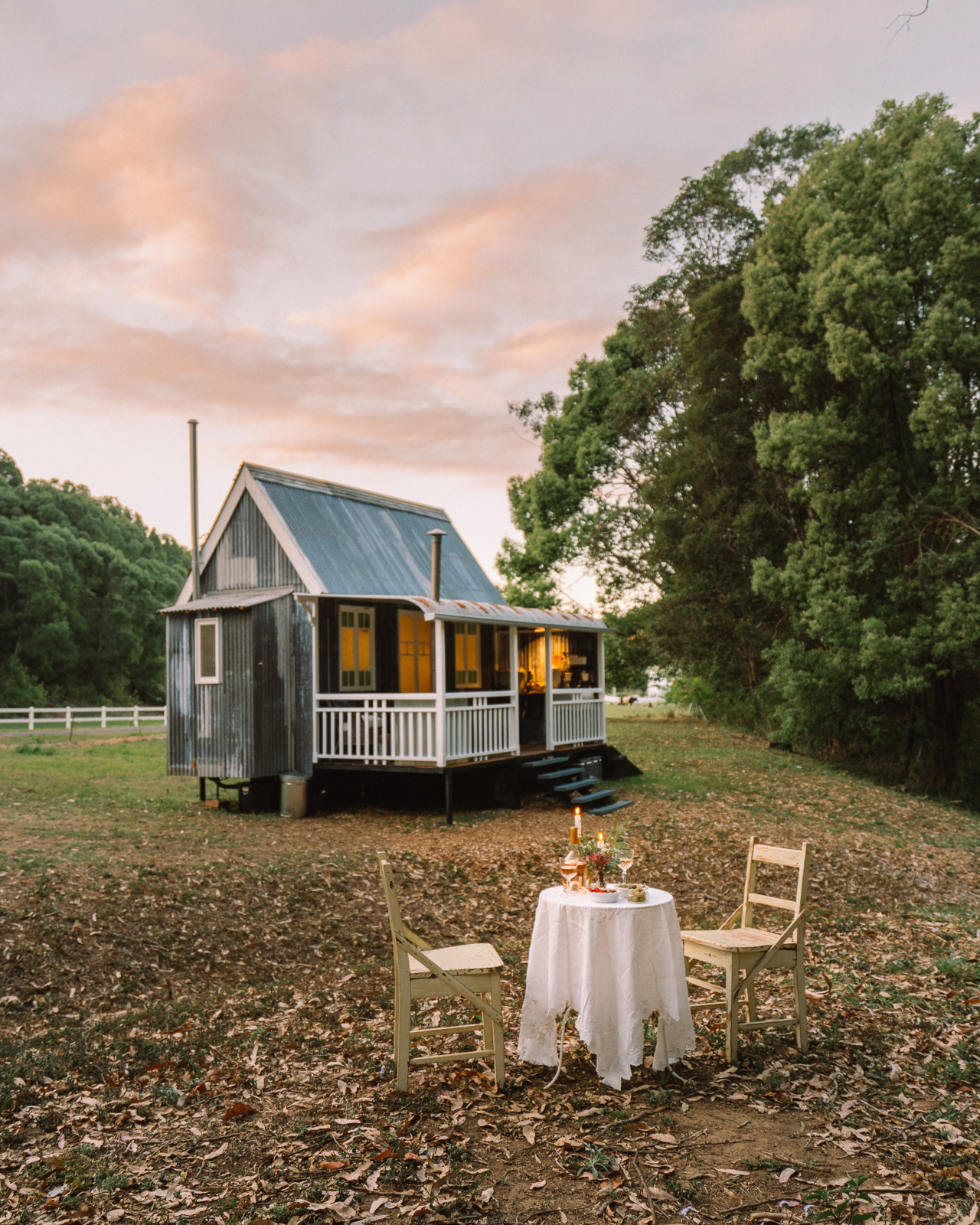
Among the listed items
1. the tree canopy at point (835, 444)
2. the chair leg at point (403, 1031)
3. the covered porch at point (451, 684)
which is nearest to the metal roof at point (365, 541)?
the covered porch at point (451, 684)

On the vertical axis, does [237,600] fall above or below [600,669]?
above

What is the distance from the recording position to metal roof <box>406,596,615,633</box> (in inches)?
545

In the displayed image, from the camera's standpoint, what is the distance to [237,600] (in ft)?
50.7

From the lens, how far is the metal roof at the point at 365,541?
16.3 m

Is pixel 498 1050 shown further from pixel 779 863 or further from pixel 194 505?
pixel 194 505

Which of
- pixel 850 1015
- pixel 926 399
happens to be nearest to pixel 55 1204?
pixel 850 1015

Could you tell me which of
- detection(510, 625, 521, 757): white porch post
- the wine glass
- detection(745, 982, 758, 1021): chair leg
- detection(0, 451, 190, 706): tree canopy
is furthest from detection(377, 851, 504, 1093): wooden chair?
detection(0, 451, 190, 706): tree canopy

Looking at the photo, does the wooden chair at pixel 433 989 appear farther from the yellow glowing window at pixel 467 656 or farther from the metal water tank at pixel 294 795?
the yellow glowing window at pixel 467 656

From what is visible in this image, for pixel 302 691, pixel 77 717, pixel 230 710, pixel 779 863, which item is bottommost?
pixel 77 717

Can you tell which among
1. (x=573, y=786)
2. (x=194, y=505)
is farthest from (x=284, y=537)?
(x=573, y=786)

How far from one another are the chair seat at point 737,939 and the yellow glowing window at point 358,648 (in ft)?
35.2

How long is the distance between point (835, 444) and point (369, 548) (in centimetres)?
1091

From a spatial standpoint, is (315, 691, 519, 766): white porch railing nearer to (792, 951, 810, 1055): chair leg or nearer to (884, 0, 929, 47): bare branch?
(792, 951, 810, 1055): chair leg

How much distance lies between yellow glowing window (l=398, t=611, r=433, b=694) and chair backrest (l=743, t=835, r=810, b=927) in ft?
36.7
